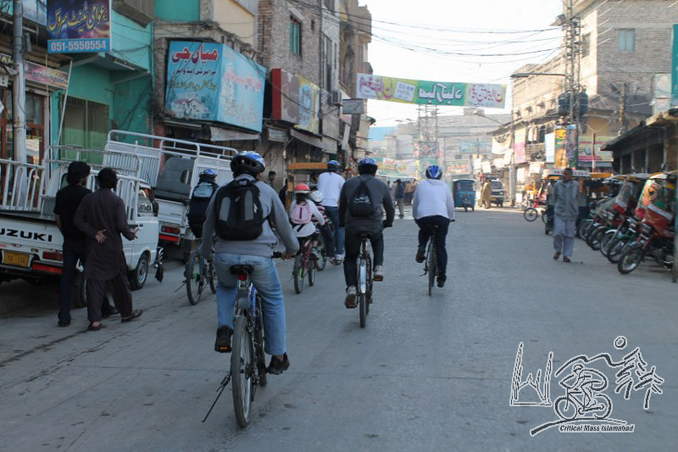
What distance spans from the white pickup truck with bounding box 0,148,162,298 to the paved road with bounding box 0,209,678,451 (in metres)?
0.64

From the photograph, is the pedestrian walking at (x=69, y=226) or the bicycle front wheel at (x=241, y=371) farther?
the pedestrian walking at (x=69, y=226)

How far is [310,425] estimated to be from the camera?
4.46 meters

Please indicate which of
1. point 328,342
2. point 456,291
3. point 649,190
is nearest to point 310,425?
point 328,342

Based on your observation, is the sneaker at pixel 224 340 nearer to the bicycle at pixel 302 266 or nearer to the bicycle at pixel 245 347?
the bicycle at pixel 245 347

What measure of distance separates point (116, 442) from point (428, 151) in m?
84.7

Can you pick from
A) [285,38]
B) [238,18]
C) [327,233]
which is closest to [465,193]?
[285,38]

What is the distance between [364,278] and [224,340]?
124 inches

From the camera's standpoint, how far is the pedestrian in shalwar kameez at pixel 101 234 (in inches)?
303

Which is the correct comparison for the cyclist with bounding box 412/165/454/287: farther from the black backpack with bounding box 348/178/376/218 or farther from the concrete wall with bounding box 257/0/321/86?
the concrete wall with bounding box 257/0/321/86

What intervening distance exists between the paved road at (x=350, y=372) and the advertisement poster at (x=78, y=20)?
5945mm

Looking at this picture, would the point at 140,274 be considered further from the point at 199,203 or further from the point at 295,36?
the point at 295,36

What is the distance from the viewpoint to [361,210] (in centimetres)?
774

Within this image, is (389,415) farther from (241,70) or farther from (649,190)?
(241,70)

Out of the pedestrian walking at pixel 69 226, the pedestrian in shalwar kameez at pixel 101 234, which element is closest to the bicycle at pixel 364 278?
the pedestrian in shalwar kameez at pixel 101 234
